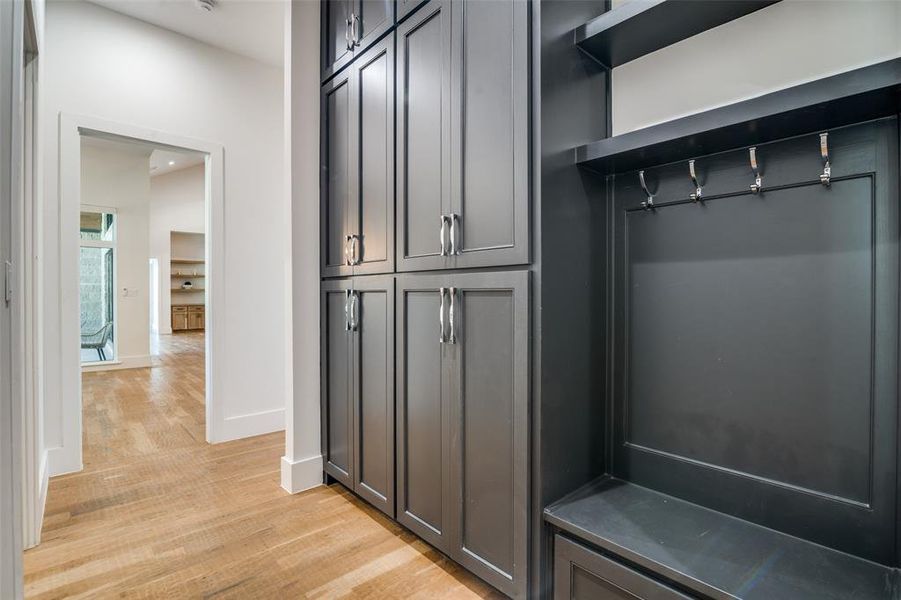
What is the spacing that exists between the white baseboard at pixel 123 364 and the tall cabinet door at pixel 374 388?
5857mm

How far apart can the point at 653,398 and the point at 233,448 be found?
9.17 ft

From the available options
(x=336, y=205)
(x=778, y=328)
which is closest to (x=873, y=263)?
(x=778, y=328)

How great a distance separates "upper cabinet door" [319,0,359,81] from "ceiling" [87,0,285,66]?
75 cm

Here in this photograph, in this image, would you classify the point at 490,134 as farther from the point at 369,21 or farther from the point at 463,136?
the point at 369,21

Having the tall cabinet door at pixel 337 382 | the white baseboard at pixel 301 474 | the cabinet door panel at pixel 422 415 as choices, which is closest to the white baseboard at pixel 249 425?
the white baseboard at pixel 301 474

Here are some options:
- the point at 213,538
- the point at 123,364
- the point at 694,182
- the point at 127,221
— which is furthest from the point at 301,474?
the point at 127,221

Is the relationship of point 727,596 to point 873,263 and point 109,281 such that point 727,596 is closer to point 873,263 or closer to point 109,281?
point 873,263

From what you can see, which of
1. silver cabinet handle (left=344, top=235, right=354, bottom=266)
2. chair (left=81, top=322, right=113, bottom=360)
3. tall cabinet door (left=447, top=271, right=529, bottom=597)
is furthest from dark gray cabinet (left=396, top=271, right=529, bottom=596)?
chair (left=81, top=322, right=113, bottom=360)

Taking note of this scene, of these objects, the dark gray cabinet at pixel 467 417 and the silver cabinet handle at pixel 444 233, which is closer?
the dark gray cabinet at pixel 467 417

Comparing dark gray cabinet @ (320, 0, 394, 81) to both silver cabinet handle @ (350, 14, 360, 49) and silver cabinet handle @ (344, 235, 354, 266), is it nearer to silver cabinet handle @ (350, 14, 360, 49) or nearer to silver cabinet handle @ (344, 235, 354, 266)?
silver cabinet handle @ (350, 14, 360, 49)

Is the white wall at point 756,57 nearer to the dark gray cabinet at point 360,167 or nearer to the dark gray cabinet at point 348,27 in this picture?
the dark gray cabinet at point 360,167

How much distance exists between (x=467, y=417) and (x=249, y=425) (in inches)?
95.5

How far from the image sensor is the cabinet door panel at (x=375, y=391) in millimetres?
1931

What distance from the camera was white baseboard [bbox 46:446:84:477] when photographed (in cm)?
254
